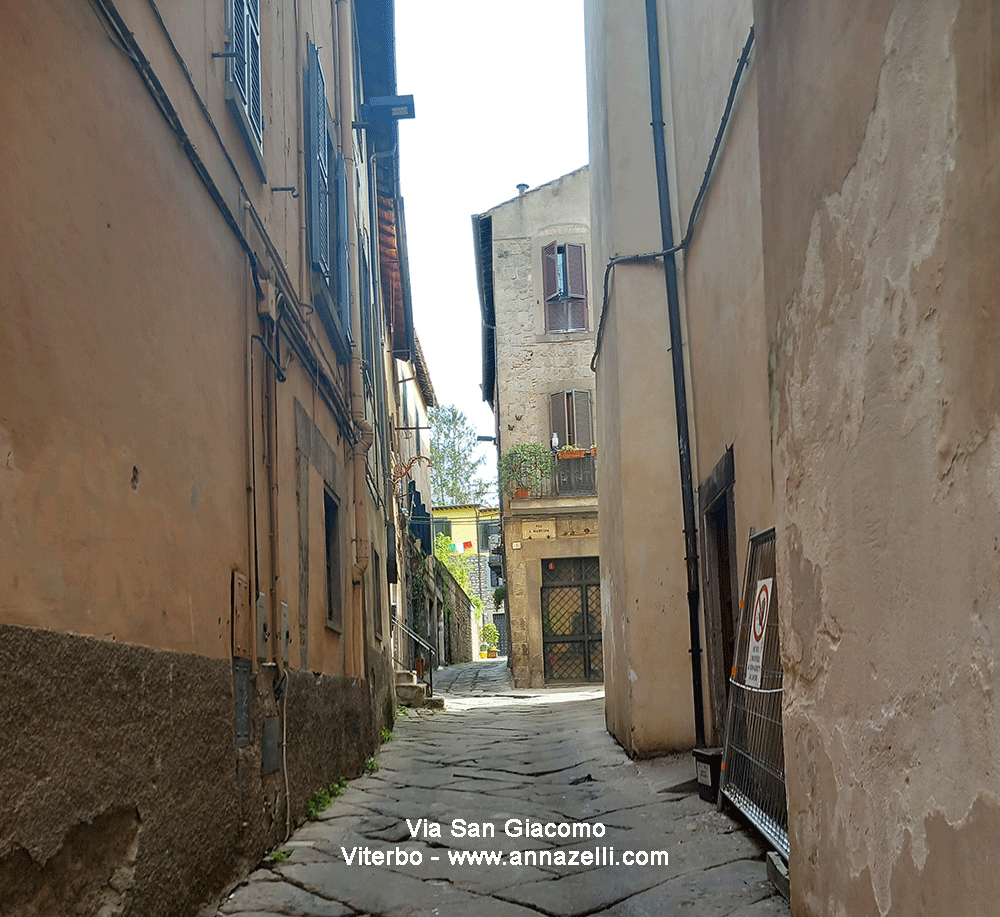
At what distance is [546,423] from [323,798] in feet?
47.6

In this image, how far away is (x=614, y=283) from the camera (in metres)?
7.62

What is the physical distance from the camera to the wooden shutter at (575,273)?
803 inches

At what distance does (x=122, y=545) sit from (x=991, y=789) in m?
2.37

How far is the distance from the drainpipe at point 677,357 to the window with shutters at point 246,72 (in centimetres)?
308

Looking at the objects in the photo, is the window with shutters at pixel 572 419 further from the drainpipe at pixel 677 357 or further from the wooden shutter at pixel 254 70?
the wooden shutter at pixel 254 70

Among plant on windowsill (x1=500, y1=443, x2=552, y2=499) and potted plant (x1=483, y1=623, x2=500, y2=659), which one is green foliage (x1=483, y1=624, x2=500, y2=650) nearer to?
potted plant (x1=483, y1=623, x2=500, y2=659)

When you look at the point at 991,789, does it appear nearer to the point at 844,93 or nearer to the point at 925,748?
the point at 925,748

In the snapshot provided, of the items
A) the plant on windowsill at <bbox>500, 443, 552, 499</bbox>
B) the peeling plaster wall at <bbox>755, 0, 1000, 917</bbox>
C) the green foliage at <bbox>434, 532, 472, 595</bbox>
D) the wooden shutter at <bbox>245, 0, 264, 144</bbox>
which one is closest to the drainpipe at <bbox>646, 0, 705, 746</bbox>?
the wooden shutter at <bbox>245, 0, 264, 144</bbox>

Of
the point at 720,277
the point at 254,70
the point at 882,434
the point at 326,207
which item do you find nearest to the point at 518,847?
the point at 882,434

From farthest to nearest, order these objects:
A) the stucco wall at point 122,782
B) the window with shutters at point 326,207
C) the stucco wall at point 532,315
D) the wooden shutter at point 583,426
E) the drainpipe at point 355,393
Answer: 1. the stucco wall at point 532,315
2. the wooden shutter at point 583,426
3. the drainpipe at point 355,393
4. the window with shutters at point 326,207
5. the stucco wall at point 122,782

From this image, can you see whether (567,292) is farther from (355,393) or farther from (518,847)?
(518,847)

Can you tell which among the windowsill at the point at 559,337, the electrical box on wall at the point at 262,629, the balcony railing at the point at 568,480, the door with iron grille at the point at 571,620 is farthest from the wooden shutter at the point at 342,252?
the windowsill at the point at 559,337

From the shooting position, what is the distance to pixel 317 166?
286 inches

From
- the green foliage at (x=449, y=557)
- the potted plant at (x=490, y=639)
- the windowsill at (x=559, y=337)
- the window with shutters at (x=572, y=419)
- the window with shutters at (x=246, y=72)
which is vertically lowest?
the potted plant at (x=490, y=639)
